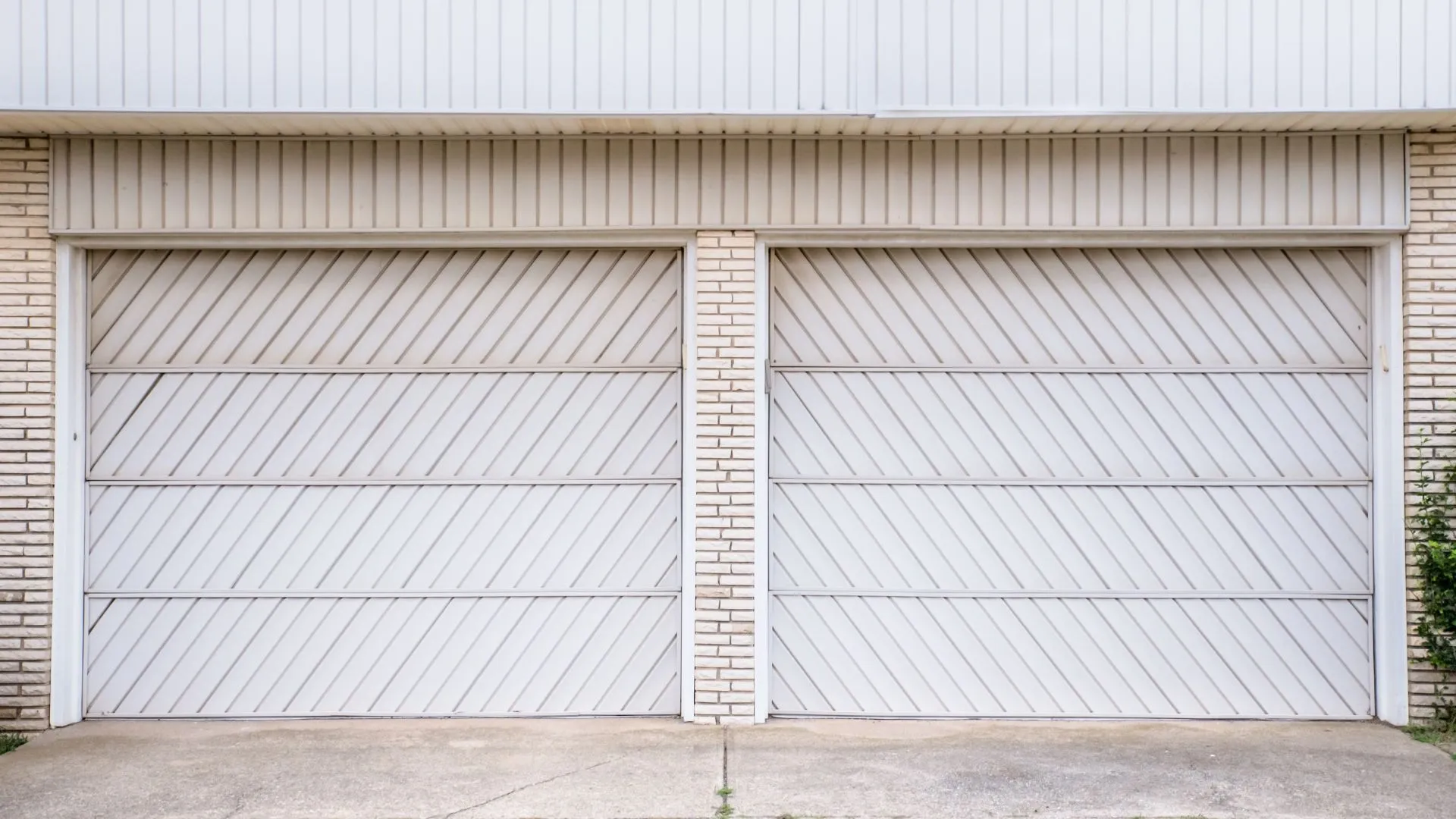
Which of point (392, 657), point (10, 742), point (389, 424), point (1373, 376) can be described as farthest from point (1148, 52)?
point (10, 742)

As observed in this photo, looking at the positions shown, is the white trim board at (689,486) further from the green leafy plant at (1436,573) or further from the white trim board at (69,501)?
the green leafy plant at (1436,573)

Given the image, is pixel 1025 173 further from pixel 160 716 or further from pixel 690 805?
pixel 160 716

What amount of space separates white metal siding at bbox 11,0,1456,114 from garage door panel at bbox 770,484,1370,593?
6.93 feet

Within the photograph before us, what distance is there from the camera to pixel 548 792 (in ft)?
16.9

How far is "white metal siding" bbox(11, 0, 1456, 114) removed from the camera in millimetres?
5754

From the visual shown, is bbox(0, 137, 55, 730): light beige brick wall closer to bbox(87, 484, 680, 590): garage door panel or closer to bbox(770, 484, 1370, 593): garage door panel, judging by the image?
bbox(87, 484, 680, 590): garage door panel

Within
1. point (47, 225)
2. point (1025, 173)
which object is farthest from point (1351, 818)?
point (47, 225)

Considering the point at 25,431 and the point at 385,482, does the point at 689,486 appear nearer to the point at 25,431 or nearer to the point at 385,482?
the point at 385,482

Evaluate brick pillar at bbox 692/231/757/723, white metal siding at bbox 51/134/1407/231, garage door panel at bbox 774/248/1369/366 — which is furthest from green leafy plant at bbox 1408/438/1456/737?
brick pillar at bbox 692/231/757/723

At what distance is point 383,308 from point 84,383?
1700mm

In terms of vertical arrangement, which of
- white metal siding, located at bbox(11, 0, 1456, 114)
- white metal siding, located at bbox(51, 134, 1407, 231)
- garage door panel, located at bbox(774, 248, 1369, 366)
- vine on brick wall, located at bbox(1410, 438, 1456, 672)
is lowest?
vine on brick wall, located at bbox(1410, 438, 1456, 672)

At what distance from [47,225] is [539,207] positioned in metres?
2.66

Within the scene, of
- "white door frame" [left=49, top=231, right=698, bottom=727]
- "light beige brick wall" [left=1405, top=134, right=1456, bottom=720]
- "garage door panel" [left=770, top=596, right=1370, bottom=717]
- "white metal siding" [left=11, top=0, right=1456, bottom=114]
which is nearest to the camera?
"white metal siding" [left=11, top=0, right=1456, bottom=114]

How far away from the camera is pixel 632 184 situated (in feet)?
20.3
